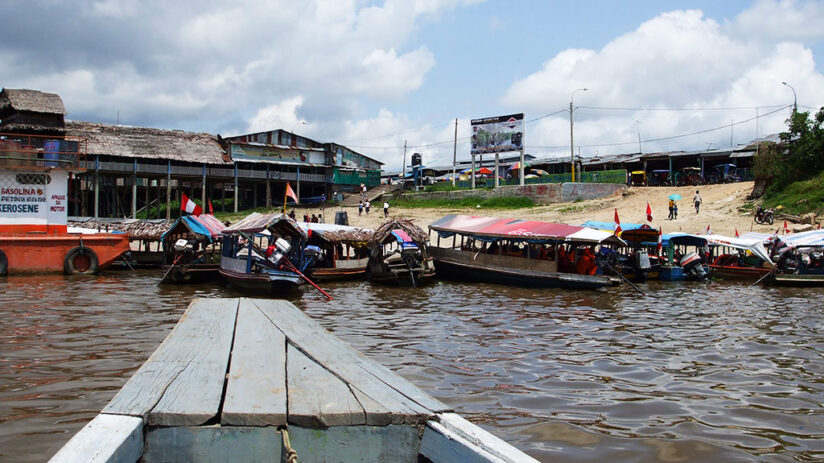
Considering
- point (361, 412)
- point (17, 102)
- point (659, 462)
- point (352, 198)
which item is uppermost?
point (17, 102)

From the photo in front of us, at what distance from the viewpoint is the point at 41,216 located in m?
20.1

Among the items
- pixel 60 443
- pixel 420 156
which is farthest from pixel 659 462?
pixel 420 156

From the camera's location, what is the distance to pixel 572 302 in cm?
1552

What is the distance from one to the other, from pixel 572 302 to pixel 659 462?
1064 cm

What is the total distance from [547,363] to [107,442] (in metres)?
6.94

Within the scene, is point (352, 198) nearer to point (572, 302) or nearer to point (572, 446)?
point (572, 302)

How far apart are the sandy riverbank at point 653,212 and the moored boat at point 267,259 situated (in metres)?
14.9

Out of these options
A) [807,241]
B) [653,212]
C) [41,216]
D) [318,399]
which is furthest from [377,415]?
[653,212]

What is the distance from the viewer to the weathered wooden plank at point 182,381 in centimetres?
261

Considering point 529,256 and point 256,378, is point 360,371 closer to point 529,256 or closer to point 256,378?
point 256,378

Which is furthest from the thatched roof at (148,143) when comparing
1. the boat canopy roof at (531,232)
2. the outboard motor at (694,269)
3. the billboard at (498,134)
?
the outboard motor at (694,269)

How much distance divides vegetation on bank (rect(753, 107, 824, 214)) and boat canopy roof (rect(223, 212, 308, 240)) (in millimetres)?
22377

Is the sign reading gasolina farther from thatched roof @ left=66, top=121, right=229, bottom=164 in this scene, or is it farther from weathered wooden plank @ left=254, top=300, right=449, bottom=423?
weathered wooden plank @ left=254, top=300, right=449, bottom=423

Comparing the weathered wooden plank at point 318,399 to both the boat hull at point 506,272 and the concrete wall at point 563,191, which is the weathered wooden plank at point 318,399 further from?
the concrete wall at point 563,191
